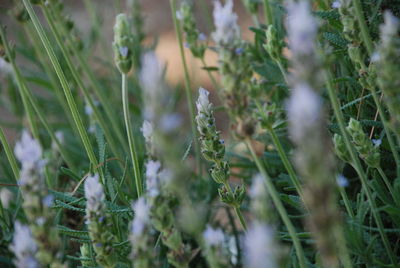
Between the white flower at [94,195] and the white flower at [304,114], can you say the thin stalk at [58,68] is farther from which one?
the white flower at [304,114]

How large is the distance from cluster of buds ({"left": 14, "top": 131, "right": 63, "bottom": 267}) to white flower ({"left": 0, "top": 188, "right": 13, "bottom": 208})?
0.64 metres

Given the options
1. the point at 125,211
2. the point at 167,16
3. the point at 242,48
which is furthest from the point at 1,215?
the point at 167,16

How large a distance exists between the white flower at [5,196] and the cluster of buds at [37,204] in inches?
25.3

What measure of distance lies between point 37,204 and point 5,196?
2.30 ft

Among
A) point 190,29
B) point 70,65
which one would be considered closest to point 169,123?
point 70,65

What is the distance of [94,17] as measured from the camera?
1626 millimetres

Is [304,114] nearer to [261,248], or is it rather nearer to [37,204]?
[261,248]

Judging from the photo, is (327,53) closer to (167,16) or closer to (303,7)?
(303,7)

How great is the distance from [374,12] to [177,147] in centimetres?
58

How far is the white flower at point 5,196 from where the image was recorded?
116 centimetres

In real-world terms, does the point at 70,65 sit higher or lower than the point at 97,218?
higher

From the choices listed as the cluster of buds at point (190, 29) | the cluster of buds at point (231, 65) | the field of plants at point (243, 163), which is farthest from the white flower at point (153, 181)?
the cluster of buds at point (190, 29)

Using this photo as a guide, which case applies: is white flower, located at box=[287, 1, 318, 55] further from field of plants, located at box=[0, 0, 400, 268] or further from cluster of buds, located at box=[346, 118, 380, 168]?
cluster of buds, located at box=[346, 118, 380, 168]

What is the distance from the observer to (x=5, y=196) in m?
1.19
